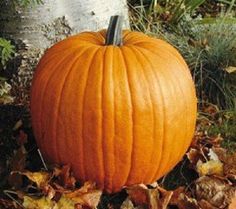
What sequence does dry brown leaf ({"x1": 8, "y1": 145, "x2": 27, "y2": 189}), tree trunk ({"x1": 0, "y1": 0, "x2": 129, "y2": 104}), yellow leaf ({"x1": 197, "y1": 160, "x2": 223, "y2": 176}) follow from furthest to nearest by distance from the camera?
tree trunk ({"x1": 0, "y1": 0, "x2": 129, "y2": 104}) → yellow leaf ({"x1": 197, "y1": 160, "x2": 223, "y2": 176}) → dry brown leaf ({"x1": 8, "y1": 145, "x2": 27, "y2": 189})

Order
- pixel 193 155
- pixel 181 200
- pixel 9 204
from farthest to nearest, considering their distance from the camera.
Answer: pixel 193 155
pixel 181 200
pixel 9 204

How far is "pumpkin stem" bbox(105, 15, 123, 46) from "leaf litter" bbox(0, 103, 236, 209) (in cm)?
57

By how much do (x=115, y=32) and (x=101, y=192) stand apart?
0.69m

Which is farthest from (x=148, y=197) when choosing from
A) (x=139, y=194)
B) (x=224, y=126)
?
(x=224, y=126)

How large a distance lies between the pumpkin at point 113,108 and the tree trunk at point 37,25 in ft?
2.05

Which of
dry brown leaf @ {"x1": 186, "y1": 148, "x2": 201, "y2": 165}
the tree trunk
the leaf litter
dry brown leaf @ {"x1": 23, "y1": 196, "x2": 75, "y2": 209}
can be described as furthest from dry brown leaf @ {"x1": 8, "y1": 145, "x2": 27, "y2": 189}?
dry brown leaf @ {"x1": 186, "y1": 148, "x2": 201, "y2": 165}

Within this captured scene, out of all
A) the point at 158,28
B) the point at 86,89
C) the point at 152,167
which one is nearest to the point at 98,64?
the point at 86,89

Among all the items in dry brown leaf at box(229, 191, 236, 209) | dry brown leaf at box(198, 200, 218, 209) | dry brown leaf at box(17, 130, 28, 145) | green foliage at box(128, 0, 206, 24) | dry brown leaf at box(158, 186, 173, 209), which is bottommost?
dry brown leaf at box(229, 191, 236, 209)

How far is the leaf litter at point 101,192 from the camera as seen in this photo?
2.42 metres

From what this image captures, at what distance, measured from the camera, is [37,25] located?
317cm

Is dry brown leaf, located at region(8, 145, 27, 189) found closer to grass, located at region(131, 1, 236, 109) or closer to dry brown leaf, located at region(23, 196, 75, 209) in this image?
dry brown leaf, located at region(23, 196, 75, 209)

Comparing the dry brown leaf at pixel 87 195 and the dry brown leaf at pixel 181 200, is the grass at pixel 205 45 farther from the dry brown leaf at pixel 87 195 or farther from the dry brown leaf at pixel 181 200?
the dry brown leaf at pixel 87 195

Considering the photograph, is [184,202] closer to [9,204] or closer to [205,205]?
[205,205]

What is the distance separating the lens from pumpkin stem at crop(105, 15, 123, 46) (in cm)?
250
